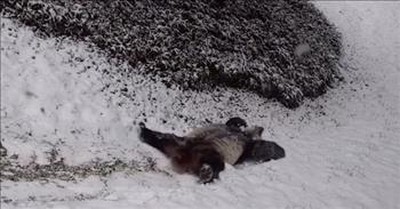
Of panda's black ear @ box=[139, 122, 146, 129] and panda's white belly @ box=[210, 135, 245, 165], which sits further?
panda's white belly @ box=[210, 135, 245, 165]

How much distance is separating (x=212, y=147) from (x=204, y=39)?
4.37 m

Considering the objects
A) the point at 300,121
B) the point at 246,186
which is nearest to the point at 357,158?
the point at 300,121

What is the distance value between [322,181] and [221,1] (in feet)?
23.2

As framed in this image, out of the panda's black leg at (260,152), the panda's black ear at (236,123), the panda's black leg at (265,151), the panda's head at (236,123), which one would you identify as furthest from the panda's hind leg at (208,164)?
the panda's black ear at (236,123)

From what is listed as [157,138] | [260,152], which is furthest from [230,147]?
[157,138]

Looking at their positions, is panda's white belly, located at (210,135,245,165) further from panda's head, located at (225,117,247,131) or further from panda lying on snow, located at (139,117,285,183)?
panda's head, located at (225,117,247,131)

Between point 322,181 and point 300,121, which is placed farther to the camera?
point 300,121

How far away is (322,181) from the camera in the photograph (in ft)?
42.1

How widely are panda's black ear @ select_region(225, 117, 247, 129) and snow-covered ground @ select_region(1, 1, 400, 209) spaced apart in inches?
13.4

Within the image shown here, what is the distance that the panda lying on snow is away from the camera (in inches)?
464

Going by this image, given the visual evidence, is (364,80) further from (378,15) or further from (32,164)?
(32,164)

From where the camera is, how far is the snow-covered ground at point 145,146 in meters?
10.3

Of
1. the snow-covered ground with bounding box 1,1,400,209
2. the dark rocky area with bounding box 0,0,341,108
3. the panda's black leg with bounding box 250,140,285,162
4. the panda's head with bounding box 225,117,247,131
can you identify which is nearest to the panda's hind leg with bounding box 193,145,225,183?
the snow-covered ground with bounding box 1,1,400,209

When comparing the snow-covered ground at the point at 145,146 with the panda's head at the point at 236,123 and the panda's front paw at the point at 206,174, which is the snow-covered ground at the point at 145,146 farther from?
the panda's head at the point at 236,123
